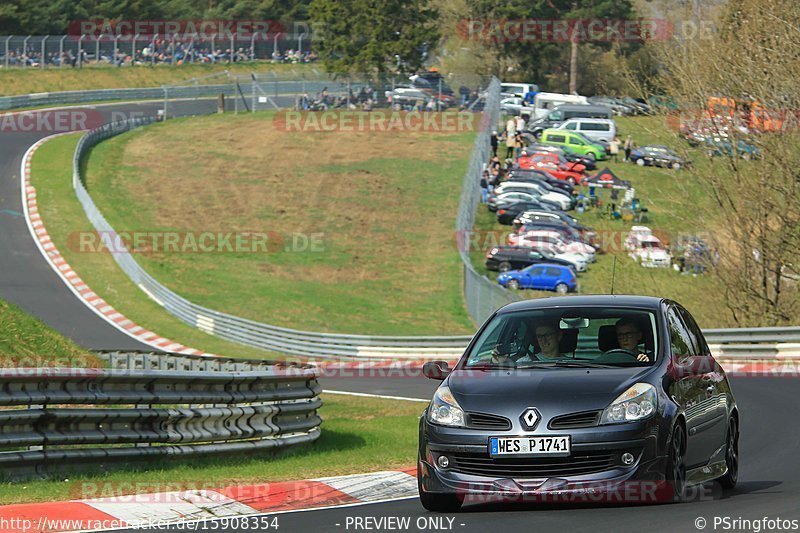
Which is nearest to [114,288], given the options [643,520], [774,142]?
[774,142]

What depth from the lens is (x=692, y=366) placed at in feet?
29.3

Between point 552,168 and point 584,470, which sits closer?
point 584,470

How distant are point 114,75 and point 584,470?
266 feet

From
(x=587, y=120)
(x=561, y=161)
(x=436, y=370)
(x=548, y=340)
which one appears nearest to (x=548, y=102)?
(x=587, y=120)

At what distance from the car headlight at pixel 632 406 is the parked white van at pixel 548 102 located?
63655mm

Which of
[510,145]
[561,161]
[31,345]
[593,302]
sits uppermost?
[593,302]

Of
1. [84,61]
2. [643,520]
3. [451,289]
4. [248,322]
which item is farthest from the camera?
[84,61]

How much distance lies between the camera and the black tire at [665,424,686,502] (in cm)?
796

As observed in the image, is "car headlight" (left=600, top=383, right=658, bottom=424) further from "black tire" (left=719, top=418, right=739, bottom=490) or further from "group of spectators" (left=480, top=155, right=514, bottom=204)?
"group of spectators" (left=480, top=155, right=514, bottom=204)

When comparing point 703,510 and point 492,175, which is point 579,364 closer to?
point 703,510

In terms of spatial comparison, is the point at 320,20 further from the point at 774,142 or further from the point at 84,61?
the point at 774,142

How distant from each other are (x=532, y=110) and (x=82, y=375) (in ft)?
216

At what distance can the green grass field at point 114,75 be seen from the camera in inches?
3055

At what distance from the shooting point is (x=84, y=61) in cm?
8412
